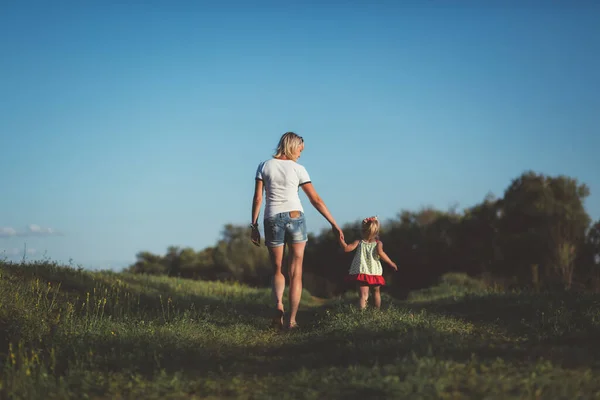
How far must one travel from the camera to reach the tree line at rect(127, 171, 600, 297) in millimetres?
25391

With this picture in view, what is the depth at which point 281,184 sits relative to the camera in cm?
823

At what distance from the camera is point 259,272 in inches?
1256

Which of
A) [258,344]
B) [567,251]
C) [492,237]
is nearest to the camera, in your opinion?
[258,344]

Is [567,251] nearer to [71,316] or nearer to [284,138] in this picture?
[284,138]

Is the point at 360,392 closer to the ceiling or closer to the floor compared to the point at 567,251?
closer to the floor

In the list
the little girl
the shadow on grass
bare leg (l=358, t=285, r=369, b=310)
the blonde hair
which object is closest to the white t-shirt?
the blonde hair

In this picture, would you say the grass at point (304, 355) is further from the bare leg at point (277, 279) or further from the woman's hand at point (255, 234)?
the woman's hand at point (255, 234)

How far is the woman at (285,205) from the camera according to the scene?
8219mm

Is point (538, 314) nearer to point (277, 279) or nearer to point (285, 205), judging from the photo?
point (277, 279)

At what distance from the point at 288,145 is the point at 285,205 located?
93 cm

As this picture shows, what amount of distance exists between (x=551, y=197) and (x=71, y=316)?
914 inches

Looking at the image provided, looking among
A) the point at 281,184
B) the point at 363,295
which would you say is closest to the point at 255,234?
the point at 281,184

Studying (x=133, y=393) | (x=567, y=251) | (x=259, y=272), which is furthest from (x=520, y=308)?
(x=259, y=272)

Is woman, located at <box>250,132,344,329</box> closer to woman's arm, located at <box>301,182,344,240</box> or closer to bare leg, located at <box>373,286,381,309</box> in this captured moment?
woman's arm, located at <box>301,182,344,240</box>
